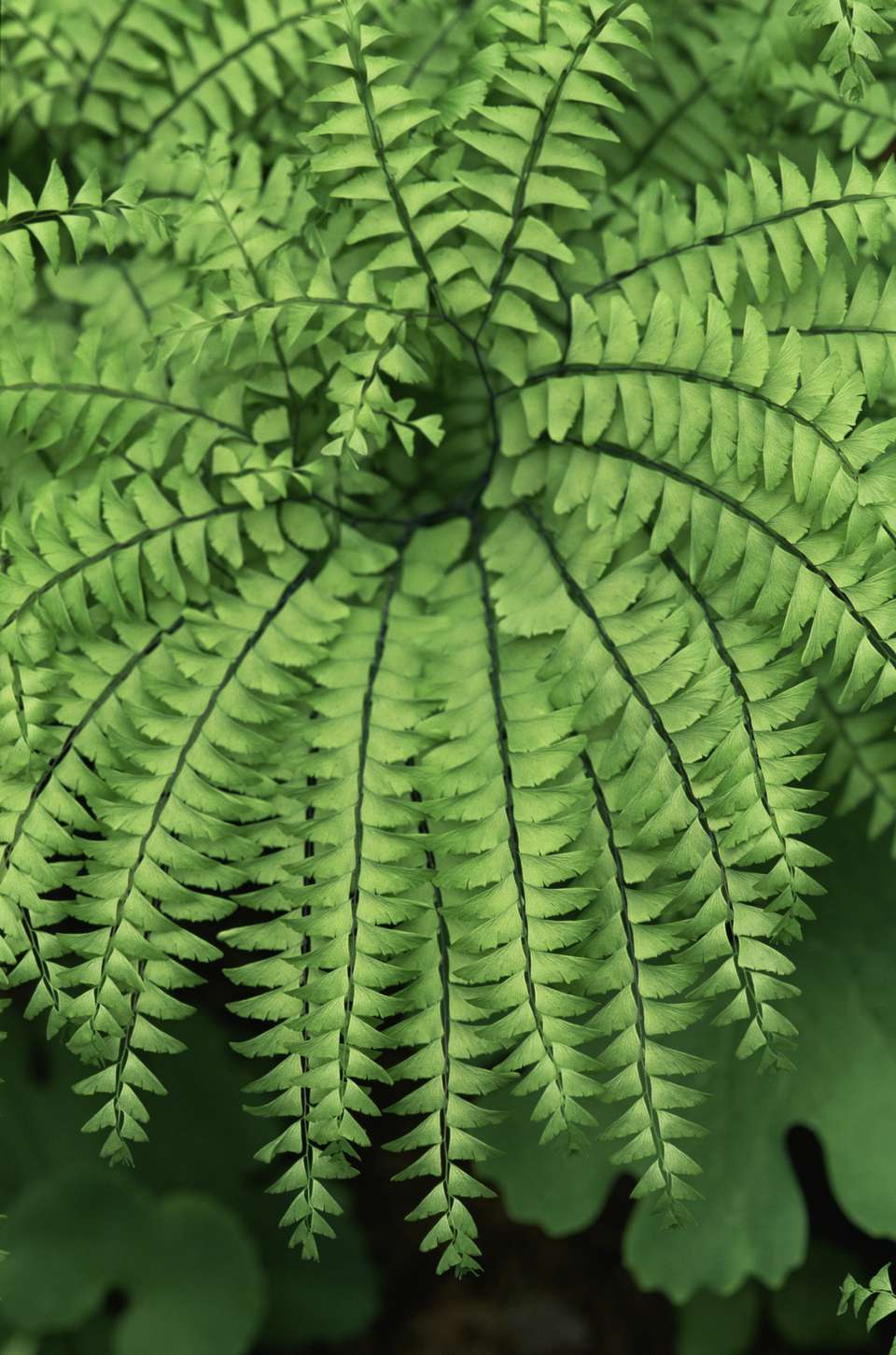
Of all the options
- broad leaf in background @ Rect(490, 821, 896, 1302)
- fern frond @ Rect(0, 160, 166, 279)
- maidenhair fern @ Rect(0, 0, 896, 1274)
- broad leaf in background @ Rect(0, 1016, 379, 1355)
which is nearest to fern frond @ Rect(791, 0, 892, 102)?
maidenhair fern @ Rect(0, 0, 896, 1274)

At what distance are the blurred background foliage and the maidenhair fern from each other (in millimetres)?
356

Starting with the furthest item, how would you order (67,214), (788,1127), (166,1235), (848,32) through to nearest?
(166,1235) → (788,1127) → (67,214) → (848,32)

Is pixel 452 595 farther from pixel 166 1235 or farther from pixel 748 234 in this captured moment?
pixel 166 1235

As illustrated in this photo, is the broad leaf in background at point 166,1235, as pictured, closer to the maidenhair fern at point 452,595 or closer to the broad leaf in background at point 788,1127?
the broad leaf in background at point 788,1127

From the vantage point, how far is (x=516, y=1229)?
2.29 m

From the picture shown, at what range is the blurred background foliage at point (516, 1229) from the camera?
5.49ft

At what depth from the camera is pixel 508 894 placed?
1.26 meters

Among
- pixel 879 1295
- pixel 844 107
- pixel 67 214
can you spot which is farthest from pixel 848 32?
pixel 879 1295

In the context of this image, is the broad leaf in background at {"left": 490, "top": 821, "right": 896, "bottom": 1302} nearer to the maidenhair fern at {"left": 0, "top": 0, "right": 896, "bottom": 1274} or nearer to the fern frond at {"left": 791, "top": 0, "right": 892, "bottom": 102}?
the maidenhair fern at {"left": 0, "top": 0, "right": 896, "bottom": 1274}

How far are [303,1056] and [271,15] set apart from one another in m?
1.38

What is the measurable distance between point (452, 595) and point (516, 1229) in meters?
1.43

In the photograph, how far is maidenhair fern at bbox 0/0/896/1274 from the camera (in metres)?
1.26

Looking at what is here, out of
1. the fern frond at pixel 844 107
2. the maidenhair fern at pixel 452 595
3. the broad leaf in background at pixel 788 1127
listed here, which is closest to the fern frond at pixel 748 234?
the maidenhair fern at pixel 452 595

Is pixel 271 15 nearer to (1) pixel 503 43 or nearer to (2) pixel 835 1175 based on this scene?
(1) pixel 503 43
